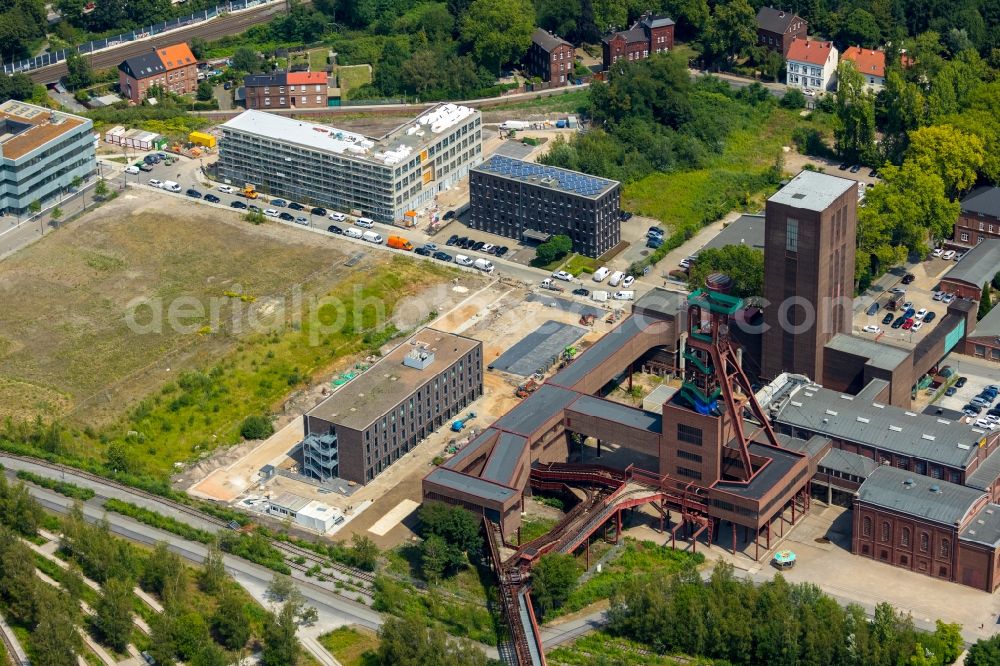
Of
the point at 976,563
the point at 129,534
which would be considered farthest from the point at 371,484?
the point at 976,563

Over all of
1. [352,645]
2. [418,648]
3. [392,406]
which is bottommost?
[352,645]

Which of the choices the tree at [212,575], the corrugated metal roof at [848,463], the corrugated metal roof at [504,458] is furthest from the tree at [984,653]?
the tree at [212,575]

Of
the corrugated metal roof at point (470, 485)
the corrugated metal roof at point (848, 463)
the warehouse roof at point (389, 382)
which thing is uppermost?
the warehouse roof at point (389, 382)

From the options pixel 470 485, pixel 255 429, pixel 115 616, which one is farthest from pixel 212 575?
pixel 255 429

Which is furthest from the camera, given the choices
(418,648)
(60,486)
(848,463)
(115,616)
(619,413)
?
(619,413)

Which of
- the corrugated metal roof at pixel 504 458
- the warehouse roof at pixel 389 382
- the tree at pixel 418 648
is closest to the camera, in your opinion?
the tree at pixel 418 648

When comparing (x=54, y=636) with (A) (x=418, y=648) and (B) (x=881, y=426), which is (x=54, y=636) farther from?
(B) (x=881, y=426)

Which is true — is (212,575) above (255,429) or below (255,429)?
above

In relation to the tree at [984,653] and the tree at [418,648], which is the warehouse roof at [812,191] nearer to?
the tree at [984,653]
